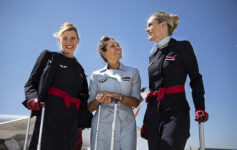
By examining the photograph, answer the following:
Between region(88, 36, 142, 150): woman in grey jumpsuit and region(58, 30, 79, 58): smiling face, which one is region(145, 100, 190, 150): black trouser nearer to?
region(88, 36, 142, 150): woman in grey jumpsuit

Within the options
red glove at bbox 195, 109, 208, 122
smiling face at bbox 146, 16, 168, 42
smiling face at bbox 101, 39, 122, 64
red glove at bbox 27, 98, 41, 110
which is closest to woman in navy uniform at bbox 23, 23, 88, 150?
red glove at bbox 27, 98, 41, 110

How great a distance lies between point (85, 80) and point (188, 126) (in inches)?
82.1

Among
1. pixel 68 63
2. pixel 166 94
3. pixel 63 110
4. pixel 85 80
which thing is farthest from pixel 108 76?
pixel 166 94

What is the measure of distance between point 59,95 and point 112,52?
1.45 metres

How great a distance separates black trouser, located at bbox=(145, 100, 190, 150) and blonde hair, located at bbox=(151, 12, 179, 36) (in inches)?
50.0

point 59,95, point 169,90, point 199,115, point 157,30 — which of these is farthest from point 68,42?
point 199,115

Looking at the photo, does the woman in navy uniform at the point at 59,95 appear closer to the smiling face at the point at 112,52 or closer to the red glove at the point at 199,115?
the smiling face at the point at 112,52

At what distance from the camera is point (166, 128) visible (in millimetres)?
2914

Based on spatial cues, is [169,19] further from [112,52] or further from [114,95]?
[114,95]

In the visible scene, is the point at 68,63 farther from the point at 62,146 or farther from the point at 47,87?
the point at 62,146

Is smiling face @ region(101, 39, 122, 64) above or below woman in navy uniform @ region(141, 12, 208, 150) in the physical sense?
above

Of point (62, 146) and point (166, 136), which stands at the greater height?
point (166, 136)

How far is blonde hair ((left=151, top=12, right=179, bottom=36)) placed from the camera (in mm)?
3645

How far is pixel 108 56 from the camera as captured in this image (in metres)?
4.63
